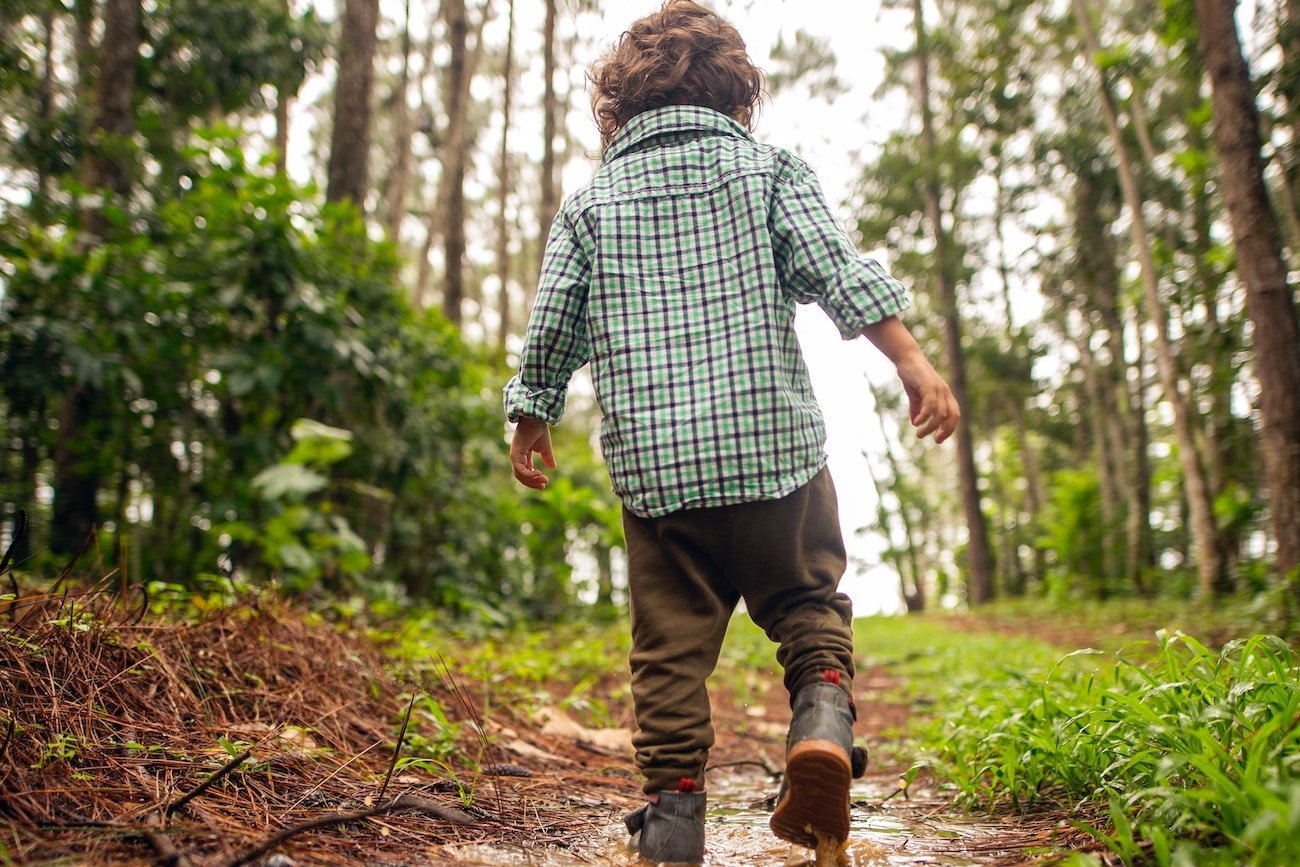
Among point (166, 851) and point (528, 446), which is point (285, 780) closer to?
point (166, 851)

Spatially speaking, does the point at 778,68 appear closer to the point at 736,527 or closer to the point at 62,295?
the point at 62,295

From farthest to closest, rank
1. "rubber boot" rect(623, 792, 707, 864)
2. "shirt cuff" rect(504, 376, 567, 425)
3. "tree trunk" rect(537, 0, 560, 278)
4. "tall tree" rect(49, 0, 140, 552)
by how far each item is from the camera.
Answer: "tree trunk" rect(537, 0, 560, 278), "tall tree" rect(49, 0, 140, 552), "shirt cuff" rect(504, 376, 567, 425), "rubber boot" rect(623, 792, 707, 864)

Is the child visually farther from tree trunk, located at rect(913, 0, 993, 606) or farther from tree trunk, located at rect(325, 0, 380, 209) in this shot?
tree trunk, located at rect(913, 0, 993, 606)

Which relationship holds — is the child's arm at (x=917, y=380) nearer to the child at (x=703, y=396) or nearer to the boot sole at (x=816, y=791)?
the child at (x=703, y=396)

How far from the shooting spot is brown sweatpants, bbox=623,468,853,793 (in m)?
1.79

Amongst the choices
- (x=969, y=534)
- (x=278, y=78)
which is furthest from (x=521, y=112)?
(x=969, y=534)

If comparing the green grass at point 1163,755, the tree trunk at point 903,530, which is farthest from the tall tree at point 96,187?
the tree trunk at point 903,530

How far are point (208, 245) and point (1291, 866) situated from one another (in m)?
5.34

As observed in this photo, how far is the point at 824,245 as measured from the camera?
1.88 m

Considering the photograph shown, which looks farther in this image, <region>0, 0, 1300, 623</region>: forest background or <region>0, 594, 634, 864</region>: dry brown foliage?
<region>0, 0, 1300, 623</region>: forest background

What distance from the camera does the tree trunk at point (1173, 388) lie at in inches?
340

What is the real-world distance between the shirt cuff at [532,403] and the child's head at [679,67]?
2.48ft

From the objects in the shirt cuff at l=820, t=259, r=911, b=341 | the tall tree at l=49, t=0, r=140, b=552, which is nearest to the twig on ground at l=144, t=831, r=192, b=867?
the shirt cuff at l=820, t=259, r=911, b=341

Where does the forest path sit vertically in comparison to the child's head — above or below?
below
